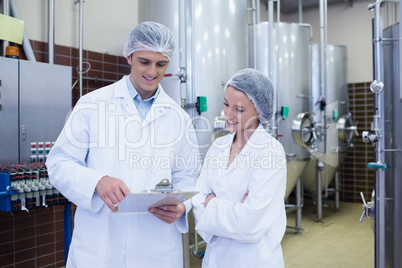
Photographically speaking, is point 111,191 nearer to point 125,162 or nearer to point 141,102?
point 125,162

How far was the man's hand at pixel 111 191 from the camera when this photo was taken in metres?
1.18

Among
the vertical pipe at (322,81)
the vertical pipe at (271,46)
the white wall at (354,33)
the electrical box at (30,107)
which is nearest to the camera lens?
the electrical box at (30,107)

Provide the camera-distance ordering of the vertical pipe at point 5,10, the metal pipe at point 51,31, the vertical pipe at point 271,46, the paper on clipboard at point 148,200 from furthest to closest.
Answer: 1. the vertical pipe at point 271,46
2. the metal pipe at point 51,31
3. the vertical pipe at point 5,10
4. the paper on clipboard at point 148,200

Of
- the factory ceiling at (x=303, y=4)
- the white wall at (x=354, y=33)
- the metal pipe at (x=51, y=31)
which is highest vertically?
the factory ceiling at (x=303, y=4)

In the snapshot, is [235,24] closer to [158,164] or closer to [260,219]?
[158,164]

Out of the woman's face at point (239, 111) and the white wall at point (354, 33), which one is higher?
the white wall at point (354, 33)

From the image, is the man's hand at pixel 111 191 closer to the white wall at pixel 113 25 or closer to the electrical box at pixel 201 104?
the electrical box at pixel 201 104

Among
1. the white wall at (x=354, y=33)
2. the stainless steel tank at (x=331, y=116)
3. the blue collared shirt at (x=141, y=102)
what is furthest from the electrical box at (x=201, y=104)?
the white wall at (x=354, y=33)

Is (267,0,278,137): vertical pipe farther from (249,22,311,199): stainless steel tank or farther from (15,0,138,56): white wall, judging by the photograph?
(15,0,138,56): white wall

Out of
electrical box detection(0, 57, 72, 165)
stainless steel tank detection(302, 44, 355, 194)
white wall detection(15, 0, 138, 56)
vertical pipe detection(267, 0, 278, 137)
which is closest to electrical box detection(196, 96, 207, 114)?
vertical pipe detection(267, 0, 278, 137)

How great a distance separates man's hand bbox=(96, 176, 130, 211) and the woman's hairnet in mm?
542

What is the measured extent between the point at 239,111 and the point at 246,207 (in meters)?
0.39

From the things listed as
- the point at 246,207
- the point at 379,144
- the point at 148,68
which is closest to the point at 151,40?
the point at 148,68

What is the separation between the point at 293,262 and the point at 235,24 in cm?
211
